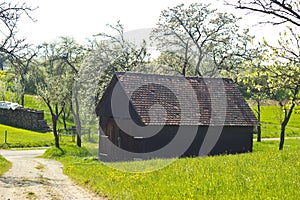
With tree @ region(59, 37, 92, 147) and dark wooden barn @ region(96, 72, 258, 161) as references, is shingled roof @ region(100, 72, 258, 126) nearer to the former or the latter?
dark wooden barn @ region(96, 72, 258, 161)

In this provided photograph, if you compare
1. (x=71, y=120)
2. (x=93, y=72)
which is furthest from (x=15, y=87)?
(x=93, y=72)

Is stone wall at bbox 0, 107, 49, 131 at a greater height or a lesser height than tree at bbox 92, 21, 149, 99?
lesser

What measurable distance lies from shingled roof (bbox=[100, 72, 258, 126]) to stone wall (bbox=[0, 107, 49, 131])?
109 ft

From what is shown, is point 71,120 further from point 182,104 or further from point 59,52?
point 182,104

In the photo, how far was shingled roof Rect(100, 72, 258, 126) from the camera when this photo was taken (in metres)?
26.5

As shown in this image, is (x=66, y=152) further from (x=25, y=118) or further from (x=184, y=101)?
(x=25, y=118)

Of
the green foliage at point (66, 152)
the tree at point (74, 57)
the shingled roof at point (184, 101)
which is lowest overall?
the green foliage at point (66, 152)

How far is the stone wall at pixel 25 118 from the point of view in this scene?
2327 inches

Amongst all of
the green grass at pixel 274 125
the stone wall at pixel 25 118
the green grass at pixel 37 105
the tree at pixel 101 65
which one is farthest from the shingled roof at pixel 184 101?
the green grass at pixel 37 105

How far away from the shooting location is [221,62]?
1612 inches

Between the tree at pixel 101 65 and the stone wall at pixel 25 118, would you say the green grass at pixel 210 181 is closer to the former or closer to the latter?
the tree at pixel 101 65

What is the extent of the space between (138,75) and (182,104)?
365 centimetres

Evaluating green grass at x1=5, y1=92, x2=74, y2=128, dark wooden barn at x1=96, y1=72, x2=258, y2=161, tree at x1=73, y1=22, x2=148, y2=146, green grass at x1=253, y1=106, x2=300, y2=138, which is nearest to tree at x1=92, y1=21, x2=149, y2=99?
tree at x1=73, y1=22, x2=148, y2=146

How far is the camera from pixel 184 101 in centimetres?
2850
